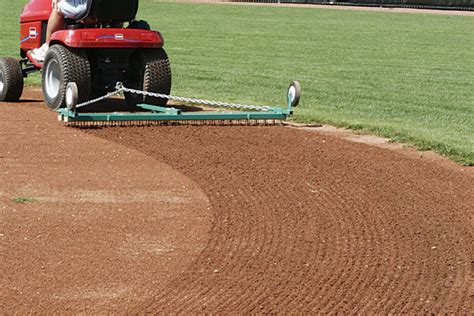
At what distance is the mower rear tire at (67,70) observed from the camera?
11648mm

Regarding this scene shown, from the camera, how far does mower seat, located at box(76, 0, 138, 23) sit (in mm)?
11969

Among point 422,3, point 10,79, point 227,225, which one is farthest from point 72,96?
point 422,3

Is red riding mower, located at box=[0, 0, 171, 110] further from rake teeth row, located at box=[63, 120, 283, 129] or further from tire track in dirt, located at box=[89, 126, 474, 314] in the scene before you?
tire track in dirt, located at box=[89, 126, 474, 314]

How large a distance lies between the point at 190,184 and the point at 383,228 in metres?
1.98

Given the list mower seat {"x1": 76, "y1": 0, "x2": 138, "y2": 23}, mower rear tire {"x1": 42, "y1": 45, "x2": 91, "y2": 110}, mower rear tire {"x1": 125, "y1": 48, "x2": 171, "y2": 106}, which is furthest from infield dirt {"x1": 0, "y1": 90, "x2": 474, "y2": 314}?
mower seat {"x1": 76, "y1": 0, "x2": 138, "y2": 23}

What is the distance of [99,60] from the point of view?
40.1 ft

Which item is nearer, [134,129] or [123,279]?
[123,279]

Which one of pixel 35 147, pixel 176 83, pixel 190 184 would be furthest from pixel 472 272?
pixel 176 83

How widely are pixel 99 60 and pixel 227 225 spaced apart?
555cm

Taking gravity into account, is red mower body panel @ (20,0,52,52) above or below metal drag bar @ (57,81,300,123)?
above

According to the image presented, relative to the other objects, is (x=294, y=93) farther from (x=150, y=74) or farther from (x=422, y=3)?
(x=422, y=3)

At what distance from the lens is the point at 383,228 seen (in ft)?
24.0

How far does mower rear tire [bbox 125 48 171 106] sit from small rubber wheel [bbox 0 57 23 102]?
4.98ft

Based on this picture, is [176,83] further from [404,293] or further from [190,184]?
[404,293]
